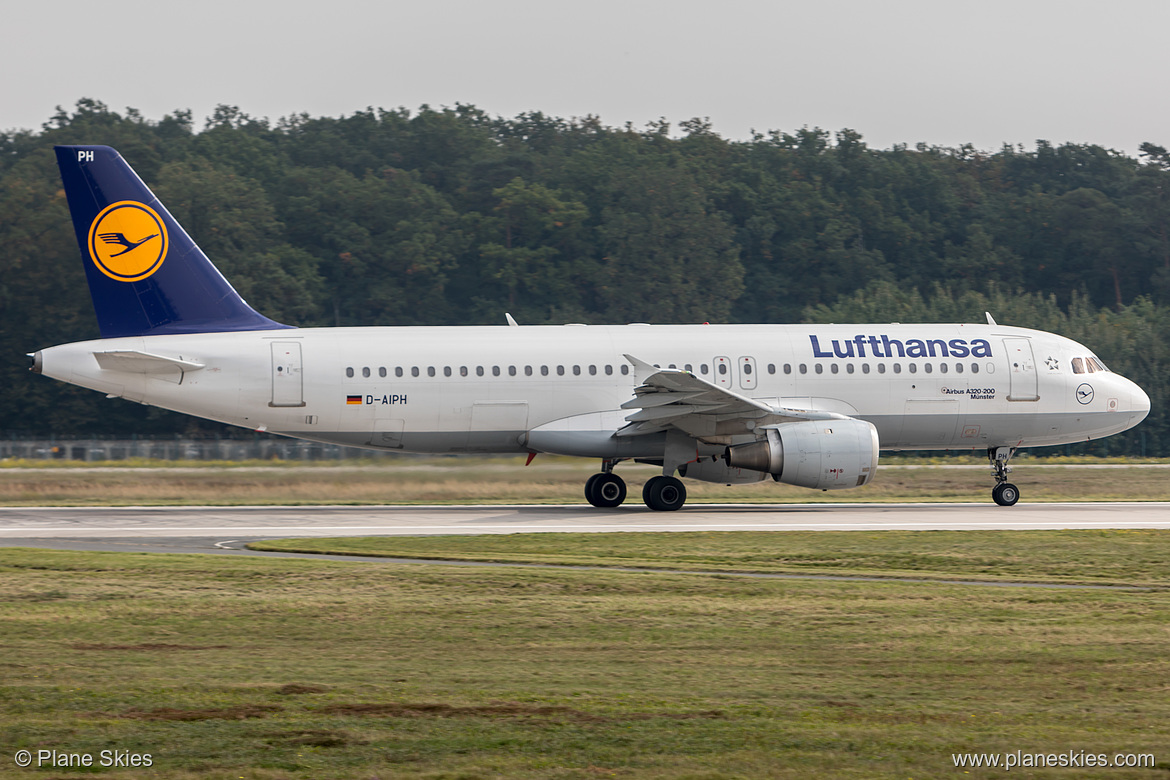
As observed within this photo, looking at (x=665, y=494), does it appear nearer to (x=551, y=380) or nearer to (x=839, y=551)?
(x=551, y=380)

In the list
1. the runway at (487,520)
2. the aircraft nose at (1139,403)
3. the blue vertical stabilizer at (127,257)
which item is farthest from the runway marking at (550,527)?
the aircraft nose at (1139,403)

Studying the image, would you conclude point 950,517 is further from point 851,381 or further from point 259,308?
point 259,308

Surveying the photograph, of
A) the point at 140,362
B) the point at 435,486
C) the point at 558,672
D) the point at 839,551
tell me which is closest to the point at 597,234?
the point at 435,486

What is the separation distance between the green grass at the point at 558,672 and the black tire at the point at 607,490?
35.0ft

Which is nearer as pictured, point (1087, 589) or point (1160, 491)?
point (1087, 589)

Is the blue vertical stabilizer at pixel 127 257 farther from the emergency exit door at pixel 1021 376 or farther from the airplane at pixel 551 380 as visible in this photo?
the emergency exit door at pixel 1021 376

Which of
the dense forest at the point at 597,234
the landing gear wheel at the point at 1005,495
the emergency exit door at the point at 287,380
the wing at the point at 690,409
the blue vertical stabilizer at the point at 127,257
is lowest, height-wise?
the landing gear wheel at the point at 1005,495

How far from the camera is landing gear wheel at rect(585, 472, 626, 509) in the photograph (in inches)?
1100

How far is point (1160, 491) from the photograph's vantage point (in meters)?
34.7

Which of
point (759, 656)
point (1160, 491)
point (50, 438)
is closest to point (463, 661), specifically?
point (759, 656)

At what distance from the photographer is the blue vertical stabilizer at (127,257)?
2680 centimetres

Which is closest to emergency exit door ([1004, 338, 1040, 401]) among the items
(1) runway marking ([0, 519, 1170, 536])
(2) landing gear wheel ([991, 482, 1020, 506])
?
(2) landing gear wheel ([991, 482, 1020, 506])

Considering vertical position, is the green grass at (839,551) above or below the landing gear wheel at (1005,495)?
below

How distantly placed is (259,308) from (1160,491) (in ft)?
141
